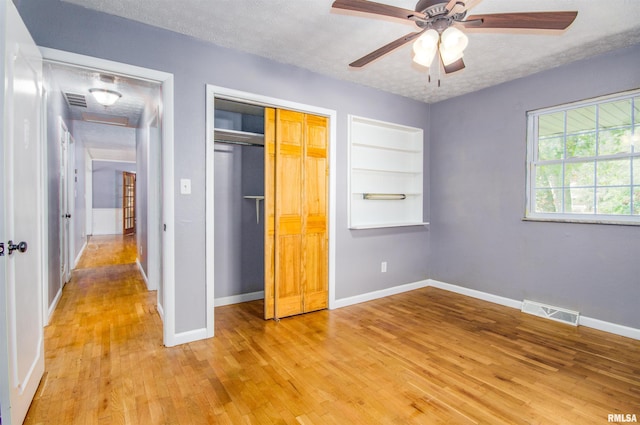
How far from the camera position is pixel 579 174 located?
334 centimetres

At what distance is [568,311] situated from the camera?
331cm

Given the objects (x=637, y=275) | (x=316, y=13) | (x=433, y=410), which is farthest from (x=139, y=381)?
(x=637, y=275)

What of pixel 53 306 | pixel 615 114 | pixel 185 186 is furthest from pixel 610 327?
pixel 53 306

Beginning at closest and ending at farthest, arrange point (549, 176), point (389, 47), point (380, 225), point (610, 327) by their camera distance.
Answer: point (389, 47) → point (610, 327) → point (549, 176) → point (380, 225)

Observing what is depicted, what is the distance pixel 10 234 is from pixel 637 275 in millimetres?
4681

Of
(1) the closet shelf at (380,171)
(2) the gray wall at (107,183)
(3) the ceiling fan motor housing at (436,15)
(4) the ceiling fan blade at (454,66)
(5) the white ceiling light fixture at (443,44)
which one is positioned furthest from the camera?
(2) the gray wall at (107,183)

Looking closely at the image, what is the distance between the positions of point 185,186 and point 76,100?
9.90 ft

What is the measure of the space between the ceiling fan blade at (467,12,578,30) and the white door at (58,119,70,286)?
16.5 ft

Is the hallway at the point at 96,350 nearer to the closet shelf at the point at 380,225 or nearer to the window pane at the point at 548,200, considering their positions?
the closet shelf at the point at 380,225

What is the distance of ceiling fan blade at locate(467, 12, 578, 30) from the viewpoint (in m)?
1.63

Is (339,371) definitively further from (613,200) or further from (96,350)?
(613,200)

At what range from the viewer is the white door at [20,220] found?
155cm

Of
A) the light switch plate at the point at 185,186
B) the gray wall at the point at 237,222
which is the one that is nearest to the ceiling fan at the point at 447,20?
the light switch plate at the point at 185,186

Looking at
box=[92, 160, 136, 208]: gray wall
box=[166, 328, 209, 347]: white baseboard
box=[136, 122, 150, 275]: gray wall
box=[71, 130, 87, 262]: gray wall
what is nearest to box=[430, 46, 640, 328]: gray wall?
box=[166, 328, 209, 347]: white baseboard
